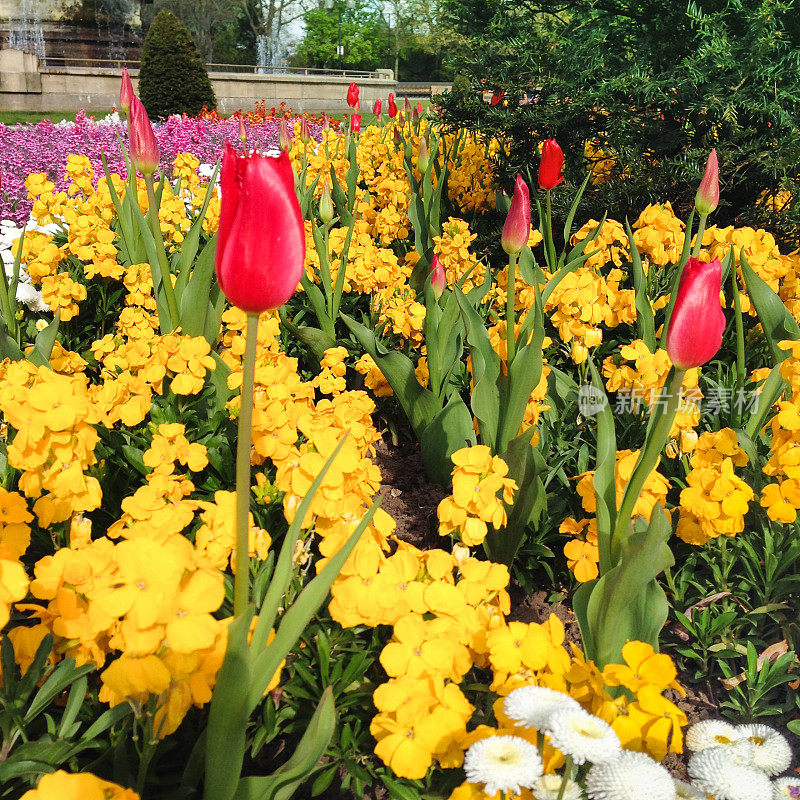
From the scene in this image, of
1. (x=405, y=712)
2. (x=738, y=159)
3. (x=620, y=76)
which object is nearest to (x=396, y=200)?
(x=620, y=76)

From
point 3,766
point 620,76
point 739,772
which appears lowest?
point 3,766

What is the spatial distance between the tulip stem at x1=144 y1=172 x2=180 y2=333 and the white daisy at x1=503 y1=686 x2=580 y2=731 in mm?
2094

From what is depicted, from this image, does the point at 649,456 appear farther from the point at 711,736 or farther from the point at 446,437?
the point at 446,437

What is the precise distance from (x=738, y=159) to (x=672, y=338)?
119 inches

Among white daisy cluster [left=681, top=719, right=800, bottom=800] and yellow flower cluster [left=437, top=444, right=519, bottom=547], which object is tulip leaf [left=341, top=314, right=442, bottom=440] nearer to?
yellow flower cluster [left=437, top=444, right=519, bottom=547]

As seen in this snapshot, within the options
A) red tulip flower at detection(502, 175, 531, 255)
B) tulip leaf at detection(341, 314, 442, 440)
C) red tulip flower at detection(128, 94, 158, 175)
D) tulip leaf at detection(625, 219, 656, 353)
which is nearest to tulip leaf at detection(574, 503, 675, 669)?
red tulip flower at detection(502, 175, 531, 255)

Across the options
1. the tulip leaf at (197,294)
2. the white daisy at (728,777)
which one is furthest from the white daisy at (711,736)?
the tulip leaf at (197,294)

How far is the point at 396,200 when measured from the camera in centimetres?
486

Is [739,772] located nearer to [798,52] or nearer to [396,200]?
[798,52]

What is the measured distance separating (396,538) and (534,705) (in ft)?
2.10

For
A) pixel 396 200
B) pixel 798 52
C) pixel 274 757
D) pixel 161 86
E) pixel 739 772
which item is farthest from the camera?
pixel 161 86

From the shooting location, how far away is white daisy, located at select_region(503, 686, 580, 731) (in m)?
0.89

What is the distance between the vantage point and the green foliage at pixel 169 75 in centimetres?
1248

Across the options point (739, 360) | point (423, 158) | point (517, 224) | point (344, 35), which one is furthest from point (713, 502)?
point (344, 35)
